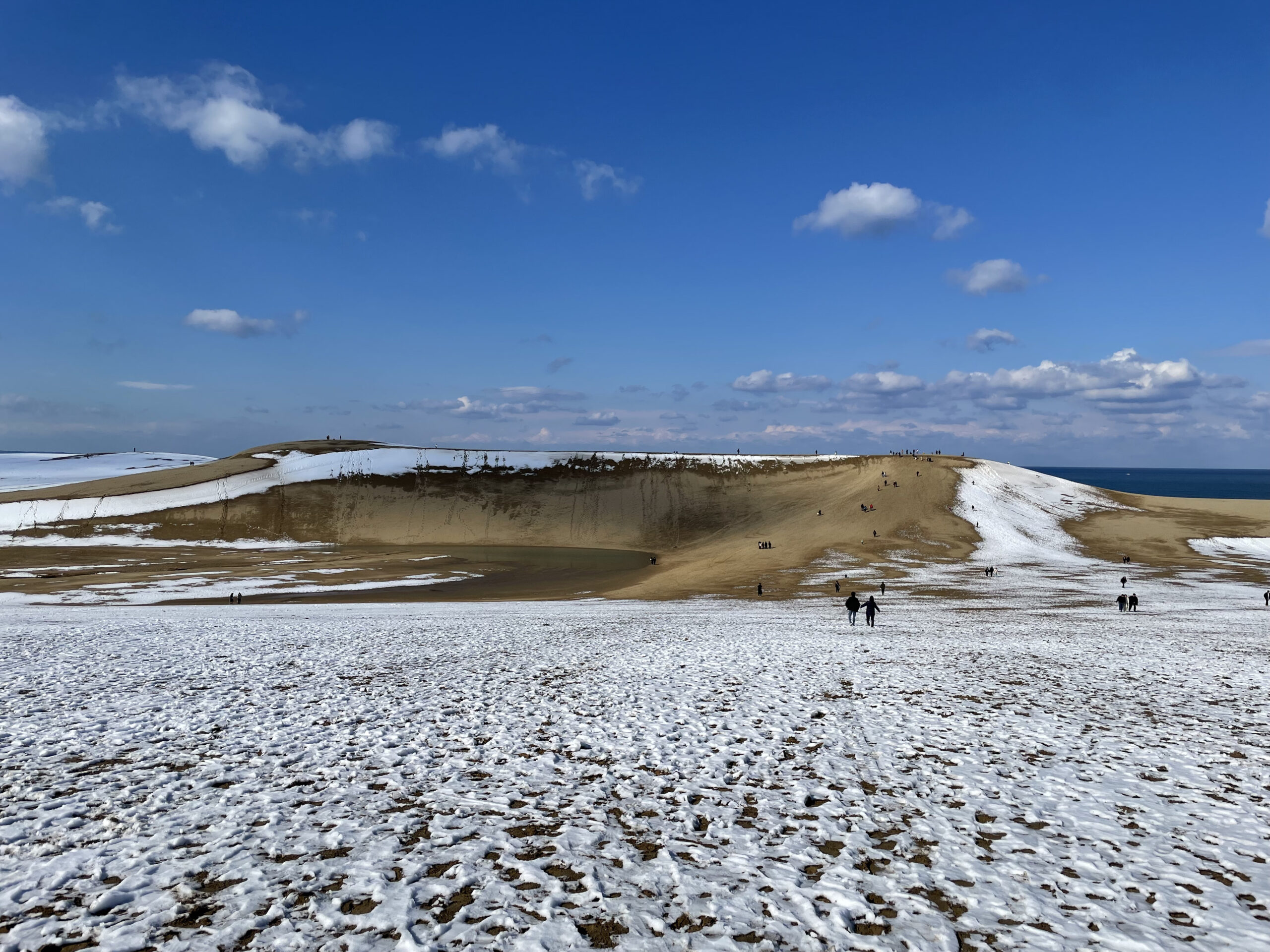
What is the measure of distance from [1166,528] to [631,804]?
98351 mm

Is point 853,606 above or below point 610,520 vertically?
above

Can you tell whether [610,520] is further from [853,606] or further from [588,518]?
[853,606]

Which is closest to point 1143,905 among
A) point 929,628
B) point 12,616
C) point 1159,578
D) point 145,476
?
point 929,628

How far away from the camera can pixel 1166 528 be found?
83.7 meters

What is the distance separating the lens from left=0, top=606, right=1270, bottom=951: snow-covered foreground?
25.1 feet

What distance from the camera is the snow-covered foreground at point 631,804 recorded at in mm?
7637

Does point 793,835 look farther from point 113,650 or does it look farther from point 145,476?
point 145,476

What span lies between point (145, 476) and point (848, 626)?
143 metres

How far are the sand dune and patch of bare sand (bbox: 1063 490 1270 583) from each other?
0.40 meters

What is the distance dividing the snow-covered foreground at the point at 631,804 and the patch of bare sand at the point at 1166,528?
193ft

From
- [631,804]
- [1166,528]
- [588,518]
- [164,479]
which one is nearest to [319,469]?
[164,479]

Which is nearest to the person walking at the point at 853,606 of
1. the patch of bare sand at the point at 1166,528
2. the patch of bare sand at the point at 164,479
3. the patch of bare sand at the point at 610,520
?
the patch of bare sand at the point at 610,520

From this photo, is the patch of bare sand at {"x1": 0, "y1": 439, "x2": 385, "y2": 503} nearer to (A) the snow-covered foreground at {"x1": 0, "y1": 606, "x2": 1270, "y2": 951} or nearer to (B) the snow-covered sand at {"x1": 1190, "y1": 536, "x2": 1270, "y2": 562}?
(A) the snow-covered foreground at {"x1": 0, "y1": 606, "x2": 1270, "y2": 951}

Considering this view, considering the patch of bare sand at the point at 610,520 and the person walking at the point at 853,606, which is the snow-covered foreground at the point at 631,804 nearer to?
the person walking at the point at 853,606
